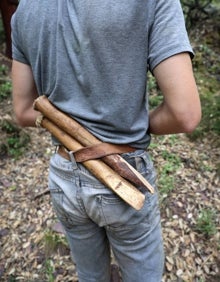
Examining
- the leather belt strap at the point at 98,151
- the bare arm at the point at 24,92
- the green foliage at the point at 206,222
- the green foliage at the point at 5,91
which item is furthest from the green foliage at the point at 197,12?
the leather belt strap at the point at 98,151

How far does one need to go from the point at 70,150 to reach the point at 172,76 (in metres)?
0.52

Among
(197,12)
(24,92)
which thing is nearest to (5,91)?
(24,92)

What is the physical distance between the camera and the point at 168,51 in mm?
1270

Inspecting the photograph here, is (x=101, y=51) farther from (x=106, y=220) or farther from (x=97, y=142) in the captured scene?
(x=106, y=220)

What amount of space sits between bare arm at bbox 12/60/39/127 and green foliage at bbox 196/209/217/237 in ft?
5.58

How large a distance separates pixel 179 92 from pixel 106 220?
24.0 inches

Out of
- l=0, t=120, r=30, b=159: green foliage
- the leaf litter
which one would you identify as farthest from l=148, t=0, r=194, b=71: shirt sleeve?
l=0, t=120, r=30, b=159: green foliage

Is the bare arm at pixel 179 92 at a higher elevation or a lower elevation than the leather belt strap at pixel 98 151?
higher

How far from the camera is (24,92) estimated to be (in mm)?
1621

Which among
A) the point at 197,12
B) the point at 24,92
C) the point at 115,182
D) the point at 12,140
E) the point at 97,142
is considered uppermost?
the point at 24,92

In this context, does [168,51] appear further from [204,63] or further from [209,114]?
[204,63]

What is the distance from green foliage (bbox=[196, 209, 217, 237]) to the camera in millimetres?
2873

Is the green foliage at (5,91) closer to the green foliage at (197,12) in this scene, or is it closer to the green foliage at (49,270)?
the green foliage at (49,270)

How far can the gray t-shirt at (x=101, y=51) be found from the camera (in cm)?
126
